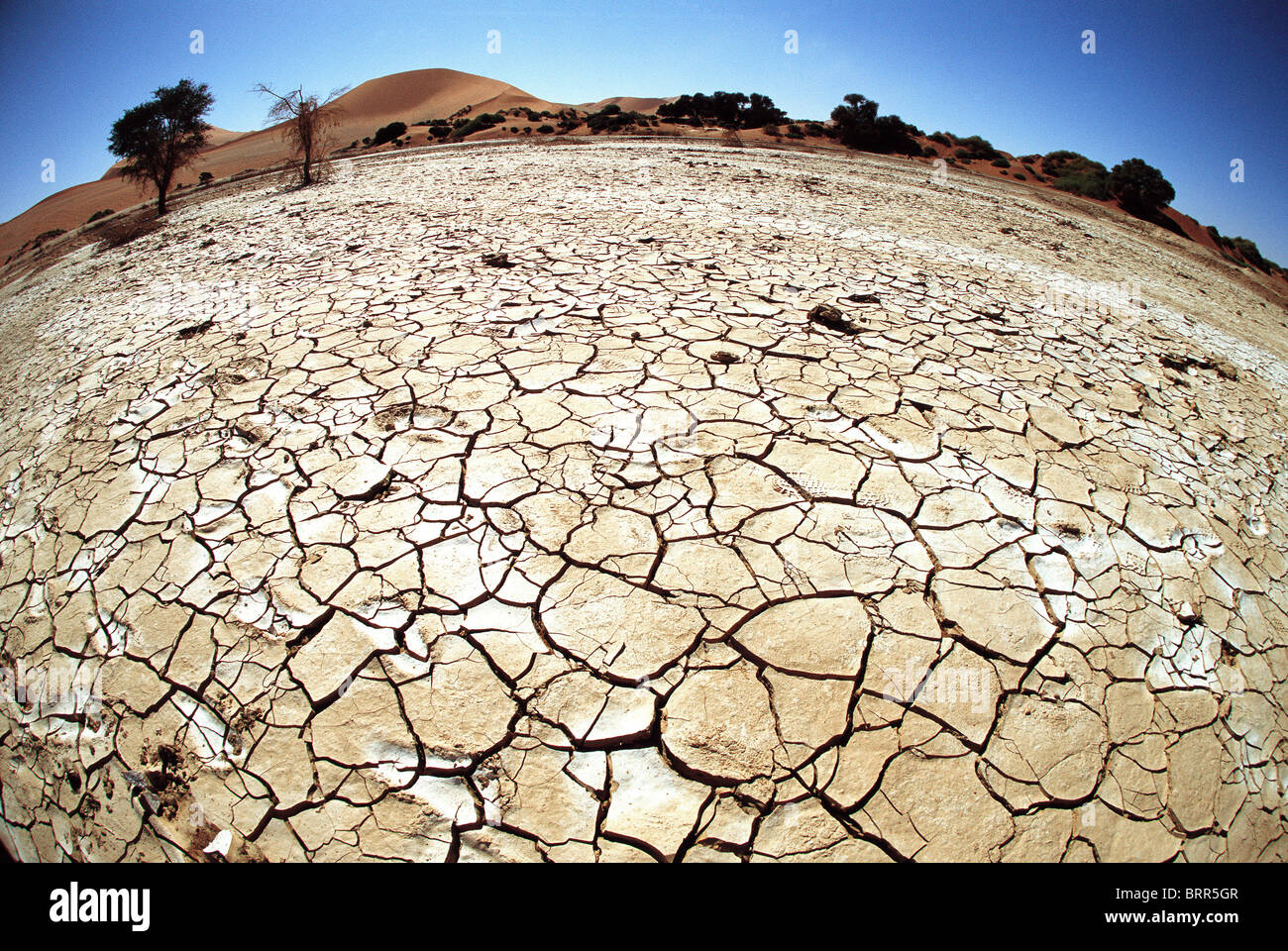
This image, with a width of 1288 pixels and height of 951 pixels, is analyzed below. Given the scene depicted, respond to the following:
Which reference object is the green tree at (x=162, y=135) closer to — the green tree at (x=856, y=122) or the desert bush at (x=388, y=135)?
the desert bush at (x=388, y=135)

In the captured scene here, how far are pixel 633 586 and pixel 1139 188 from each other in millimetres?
20315

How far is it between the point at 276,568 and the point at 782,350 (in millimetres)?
2542

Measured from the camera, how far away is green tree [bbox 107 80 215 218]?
29.4ft

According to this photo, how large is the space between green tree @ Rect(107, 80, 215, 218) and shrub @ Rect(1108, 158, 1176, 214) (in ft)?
69.4

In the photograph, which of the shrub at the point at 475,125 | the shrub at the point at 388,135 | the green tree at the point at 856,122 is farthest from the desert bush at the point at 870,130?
the shrub at the point at 388,135

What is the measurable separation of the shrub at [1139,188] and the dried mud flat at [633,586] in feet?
49.2

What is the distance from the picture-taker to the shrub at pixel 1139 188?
1378cm

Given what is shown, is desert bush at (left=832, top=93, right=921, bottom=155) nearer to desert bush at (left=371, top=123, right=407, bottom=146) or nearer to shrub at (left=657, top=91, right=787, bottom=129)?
shrub at (left=657, top=91, right=787, bottom=129)

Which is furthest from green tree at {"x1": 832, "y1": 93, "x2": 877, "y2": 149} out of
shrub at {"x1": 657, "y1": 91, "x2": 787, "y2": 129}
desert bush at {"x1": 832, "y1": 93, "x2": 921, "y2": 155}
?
shrub at {"x1": 657, "y1": 91, "x2": 787, "y2": 129}

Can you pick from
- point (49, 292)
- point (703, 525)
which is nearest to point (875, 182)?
point (703, 525)

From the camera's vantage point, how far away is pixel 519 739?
54.2 inches

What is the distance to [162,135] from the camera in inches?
356
